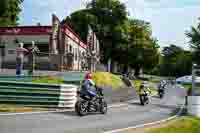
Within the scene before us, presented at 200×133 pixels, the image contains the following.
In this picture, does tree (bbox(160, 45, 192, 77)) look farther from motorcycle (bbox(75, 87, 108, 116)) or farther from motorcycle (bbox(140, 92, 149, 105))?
motorcycle (bbox(75, 87, 108, 116))

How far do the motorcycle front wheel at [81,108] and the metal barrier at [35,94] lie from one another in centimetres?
146

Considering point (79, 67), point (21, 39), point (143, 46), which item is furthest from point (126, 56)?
point (79, 67)

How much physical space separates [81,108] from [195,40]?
74317 mm

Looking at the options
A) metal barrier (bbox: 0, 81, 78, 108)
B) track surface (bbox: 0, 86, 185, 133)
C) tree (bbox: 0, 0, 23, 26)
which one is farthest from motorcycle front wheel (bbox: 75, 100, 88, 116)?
tree (bbox: 0, 0, 23, 26)

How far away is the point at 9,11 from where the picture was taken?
194 ft

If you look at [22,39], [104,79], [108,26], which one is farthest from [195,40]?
[104,79]

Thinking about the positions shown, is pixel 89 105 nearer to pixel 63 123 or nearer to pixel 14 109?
pixel 14 109

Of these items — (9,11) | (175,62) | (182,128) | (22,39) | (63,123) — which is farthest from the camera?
(175,62)

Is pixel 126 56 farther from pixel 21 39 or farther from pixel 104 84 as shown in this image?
pixel 104 84

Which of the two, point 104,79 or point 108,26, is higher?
point 108,26

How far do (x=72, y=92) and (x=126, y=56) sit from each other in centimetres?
6090

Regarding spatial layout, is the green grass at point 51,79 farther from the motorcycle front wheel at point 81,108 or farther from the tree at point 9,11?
the tree at point 9,11

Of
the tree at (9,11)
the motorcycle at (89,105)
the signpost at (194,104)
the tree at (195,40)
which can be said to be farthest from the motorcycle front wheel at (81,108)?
the tree at (195,40)

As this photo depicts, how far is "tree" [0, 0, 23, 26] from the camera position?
181 ft
